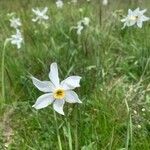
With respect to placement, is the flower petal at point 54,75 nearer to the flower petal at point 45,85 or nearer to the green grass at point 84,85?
the flower petal at point 45,85

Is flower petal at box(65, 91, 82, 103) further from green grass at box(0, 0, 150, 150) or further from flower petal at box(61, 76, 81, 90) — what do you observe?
green grass at box(0, 0, 150, 150)

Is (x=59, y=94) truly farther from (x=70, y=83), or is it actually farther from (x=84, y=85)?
(x=84, y=85)

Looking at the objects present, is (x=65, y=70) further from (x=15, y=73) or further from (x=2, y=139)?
(x=2, y=139)

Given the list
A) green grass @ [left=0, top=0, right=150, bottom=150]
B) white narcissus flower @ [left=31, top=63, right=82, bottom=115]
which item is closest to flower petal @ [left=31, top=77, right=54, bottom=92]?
white narcissus flower @ [left=31, top=63, right=82, bottom=115]

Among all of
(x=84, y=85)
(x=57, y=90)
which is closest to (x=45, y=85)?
(x=57, y=90)

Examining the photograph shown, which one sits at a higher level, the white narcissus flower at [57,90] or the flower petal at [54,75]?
the flower petal at [54,75]

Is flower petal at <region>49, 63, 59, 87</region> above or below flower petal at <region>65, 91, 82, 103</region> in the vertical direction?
above

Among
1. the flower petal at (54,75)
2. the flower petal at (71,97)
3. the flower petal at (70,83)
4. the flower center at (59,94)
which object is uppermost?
the flower petal at (54,75)

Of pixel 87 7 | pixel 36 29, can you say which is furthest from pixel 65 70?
pixel 87 7

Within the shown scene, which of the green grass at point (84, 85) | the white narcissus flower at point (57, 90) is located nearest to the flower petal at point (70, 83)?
the white narcissus flower at point (57, 90)

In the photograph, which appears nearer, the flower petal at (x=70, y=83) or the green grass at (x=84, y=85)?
the flower petal at (x=70, y=83)
